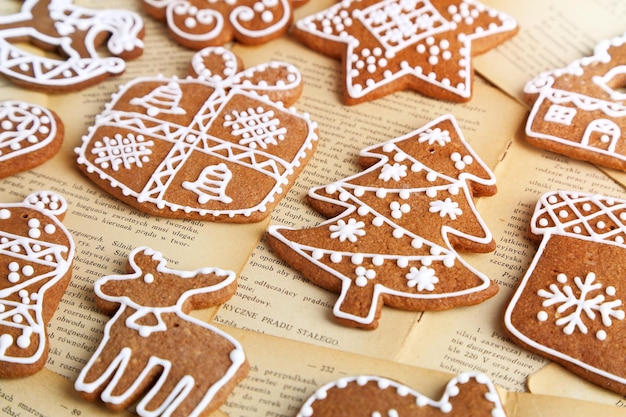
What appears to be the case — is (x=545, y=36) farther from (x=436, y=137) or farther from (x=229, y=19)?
(x=229, y=19)

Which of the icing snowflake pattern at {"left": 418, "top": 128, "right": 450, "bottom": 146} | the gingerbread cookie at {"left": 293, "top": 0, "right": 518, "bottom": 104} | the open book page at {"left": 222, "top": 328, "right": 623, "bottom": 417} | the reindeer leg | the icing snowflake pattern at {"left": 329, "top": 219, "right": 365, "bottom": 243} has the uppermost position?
the gingerbread cookie at {"left": 293, "top": 0, "right": 518, "bottom": 104}

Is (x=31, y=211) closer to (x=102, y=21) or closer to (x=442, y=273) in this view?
(x=102, y=21)

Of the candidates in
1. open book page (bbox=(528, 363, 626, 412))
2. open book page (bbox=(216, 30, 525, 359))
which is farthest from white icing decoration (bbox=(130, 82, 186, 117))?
open book page (bbox=(528, 363, 626, 412))

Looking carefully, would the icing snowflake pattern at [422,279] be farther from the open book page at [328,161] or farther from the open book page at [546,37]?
the open book page at [546,37]

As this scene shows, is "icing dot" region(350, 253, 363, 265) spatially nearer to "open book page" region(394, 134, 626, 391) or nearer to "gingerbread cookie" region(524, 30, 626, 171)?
"open book page" region(394, 134, 626, 391)

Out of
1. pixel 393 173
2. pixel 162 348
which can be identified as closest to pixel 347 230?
pixel 393 173

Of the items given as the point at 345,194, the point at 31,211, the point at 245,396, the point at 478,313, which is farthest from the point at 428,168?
the point at 31,211

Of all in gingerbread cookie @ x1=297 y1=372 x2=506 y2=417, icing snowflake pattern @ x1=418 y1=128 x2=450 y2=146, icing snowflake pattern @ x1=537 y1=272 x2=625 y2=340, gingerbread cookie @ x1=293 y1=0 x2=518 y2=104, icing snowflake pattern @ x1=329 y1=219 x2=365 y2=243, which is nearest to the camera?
gingerbread cookie @ x1=297 y1=372 x2=506 y2=417
